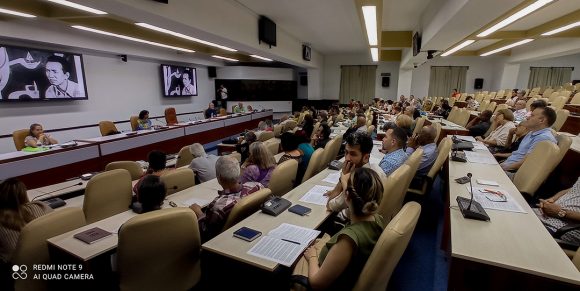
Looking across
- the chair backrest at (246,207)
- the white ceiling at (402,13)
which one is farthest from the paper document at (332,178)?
the white ceiling at (402,13)

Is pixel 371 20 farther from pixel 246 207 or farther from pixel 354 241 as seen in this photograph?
pixel 354 241

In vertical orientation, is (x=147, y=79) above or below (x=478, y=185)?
above

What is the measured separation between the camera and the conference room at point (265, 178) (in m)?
1.53

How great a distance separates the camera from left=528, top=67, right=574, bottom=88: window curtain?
12.8m

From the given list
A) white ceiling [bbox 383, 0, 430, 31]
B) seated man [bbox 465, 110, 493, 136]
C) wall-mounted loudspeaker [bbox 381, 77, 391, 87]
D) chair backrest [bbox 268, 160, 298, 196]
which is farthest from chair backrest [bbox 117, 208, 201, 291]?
wall-mounted loudspeaker [bbox 381, 77, 391, 87]

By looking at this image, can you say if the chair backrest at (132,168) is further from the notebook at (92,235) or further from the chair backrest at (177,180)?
the notebook at (92,235)

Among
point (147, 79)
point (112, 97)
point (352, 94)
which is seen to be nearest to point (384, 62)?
point (352, 94)

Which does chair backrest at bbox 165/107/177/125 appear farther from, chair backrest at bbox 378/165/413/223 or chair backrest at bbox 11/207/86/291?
chair backrest at bbox 378/165/413/223

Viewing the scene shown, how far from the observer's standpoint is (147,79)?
9.27m

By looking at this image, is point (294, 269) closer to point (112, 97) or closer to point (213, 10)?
point (213, 10)

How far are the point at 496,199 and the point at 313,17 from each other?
5.39m

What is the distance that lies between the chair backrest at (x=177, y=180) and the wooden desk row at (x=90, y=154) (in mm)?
2843

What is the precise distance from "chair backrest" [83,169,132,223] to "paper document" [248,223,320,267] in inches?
69.4

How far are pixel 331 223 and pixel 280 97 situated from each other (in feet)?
39.2
